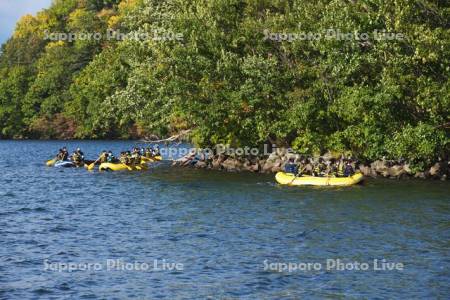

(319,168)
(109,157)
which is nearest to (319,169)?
(319,168)

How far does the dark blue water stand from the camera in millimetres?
23125

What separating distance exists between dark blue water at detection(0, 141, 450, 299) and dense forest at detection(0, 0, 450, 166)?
4454 millimetres

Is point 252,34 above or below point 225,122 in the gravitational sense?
above

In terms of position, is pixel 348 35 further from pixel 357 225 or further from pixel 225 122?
pixel 357 225

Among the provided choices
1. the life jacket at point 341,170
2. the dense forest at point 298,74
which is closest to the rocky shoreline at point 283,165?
the dense forest at point 298,74

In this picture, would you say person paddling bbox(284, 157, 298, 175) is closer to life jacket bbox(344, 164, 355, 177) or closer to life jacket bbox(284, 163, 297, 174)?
life jacket bbox(284, 163, 297, 174)

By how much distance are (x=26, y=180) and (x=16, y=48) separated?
115725mm

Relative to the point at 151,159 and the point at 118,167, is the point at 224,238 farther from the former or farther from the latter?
the point at 151,159

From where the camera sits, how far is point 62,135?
458ft

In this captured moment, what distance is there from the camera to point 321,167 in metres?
50.0

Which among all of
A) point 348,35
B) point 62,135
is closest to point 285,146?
point 348,35

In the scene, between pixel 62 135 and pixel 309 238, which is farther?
Answer: pixel 62 135

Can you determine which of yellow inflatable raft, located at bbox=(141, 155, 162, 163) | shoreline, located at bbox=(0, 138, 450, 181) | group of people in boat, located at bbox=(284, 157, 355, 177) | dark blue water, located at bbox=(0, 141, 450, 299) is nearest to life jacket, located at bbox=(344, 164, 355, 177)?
group of people in boat, located at bbox=(284, 157, 355, 177)

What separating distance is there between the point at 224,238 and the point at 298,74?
88.0ft
